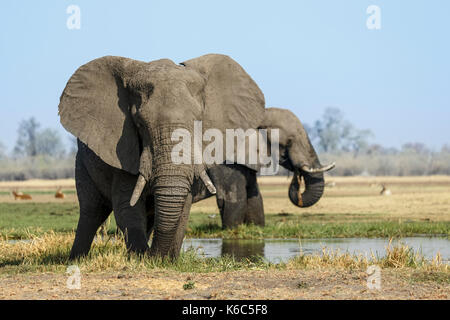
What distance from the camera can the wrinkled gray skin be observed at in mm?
10094

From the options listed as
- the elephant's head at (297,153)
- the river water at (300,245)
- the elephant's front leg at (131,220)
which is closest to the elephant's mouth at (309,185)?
the elephant's head at (297,153)

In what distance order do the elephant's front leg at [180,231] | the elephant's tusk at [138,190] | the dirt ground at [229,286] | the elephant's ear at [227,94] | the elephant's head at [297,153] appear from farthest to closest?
the elephant's head at [297,153]
the elephant's ear at [227,94]
the elephant's front leg at [180,231]
the elephant's tusk at [138,190]
the dirt ground at [229,286]

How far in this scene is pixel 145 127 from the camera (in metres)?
10.3

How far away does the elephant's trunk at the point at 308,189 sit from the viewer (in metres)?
19.5

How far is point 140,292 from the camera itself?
27.4 feet

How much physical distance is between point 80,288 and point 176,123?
248 centimetres

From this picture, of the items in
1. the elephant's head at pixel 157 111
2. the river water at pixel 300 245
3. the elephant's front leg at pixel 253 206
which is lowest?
the river water at pixel 300 245

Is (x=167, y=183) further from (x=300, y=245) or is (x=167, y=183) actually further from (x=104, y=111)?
(x=300, y=245)

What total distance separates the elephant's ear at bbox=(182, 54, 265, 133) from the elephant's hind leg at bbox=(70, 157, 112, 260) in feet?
7.02

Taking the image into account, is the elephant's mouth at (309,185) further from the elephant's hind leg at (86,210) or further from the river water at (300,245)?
the elephant's hind leg at (86,210)

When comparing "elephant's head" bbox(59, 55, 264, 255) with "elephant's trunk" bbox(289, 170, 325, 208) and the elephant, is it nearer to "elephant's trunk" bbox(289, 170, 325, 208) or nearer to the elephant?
the elephant

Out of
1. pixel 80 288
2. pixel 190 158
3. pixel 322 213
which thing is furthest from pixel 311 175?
pixel 80 288

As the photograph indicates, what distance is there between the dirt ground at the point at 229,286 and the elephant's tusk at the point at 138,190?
37.9 inches
